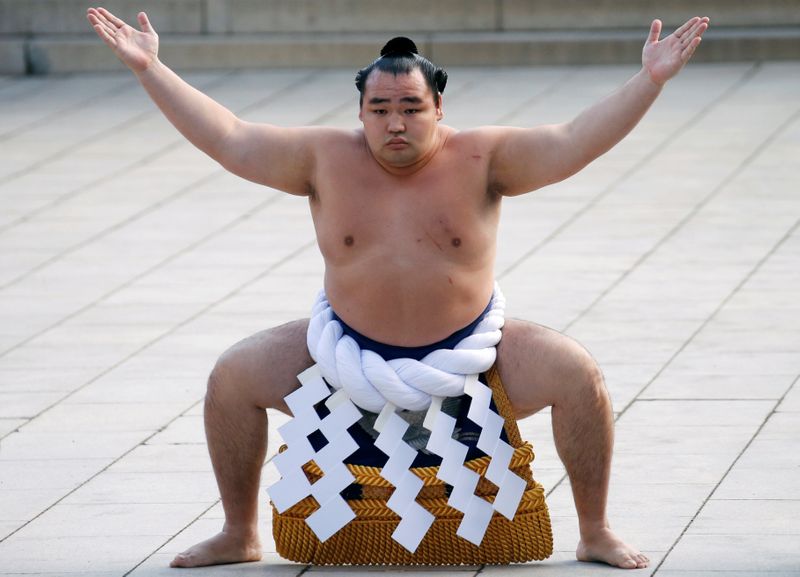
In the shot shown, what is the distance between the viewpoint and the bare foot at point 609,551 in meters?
4.62

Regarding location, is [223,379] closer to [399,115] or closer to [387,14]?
[399,115]

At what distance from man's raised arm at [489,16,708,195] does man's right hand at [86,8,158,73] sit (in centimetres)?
95

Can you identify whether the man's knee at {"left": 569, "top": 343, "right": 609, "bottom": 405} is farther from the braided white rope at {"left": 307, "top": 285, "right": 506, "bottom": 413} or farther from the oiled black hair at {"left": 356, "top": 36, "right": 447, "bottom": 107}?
the oiled black hair at {"left": 356, "top": 36, "right": 447, "bottom": 107}

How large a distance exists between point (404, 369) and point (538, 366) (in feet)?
1.15

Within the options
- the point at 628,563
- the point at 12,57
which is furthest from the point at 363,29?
the point at 628,563

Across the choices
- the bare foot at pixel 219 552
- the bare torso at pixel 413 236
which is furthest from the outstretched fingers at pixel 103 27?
the bare foot at pixel 219 552

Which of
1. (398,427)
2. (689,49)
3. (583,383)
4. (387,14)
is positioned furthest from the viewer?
(387,14)

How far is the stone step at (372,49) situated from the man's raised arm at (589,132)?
30.9 ft

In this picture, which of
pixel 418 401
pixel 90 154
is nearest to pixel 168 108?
pixel 418 401

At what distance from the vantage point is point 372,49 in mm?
14172

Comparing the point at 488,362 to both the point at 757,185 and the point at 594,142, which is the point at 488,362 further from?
the point at 757,185

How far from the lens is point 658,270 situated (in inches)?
332

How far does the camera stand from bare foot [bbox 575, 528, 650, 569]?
4617 millimetres

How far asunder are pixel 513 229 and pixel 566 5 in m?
5.44
